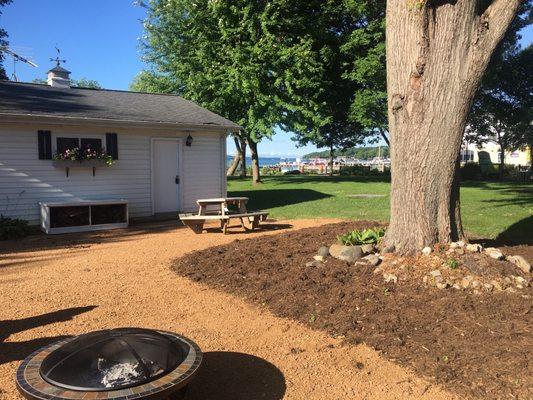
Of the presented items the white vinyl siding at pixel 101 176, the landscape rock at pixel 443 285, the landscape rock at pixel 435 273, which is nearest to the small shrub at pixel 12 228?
the white vinyl siding at pixel 101 176

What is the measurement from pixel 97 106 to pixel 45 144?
6.85 ft

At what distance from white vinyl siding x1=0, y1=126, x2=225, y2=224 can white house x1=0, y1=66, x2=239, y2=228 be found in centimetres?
2

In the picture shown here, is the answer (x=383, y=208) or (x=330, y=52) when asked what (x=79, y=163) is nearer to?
(x=383, y=208)

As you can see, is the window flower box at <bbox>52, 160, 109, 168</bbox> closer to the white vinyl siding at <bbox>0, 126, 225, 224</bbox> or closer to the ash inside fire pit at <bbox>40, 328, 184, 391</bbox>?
the white vinyl siding at <bbox>0, 126, 225, 224</bbox>

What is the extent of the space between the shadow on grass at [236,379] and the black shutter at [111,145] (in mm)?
8921

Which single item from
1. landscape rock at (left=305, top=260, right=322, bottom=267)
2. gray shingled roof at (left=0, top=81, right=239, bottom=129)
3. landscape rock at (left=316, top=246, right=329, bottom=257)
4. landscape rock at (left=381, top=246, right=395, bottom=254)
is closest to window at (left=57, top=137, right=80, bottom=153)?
gray shingled roof at (left=0, top=81, right=239, bottom=129)

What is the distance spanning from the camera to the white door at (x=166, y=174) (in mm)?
12695

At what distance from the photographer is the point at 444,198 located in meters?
5.82

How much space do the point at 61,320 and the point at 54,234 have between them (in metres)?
6.30

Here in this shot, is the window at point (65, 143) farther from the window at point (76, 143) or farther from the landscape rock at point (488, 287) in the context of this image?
the landscape rock at point (488, 287)

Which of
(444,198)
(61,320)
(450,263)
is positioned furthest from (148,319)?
(444,198)

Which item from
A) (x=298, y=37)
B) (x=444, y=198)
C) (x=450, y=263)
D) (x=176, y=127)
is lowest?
(x=450, y=263)

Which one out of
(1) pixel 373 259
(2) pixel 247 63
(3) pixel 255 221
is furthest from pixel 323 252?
(2) pixel 247 63

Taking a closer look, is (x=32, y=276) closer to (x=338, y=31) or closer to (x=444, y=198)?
(x=444, y=198)
